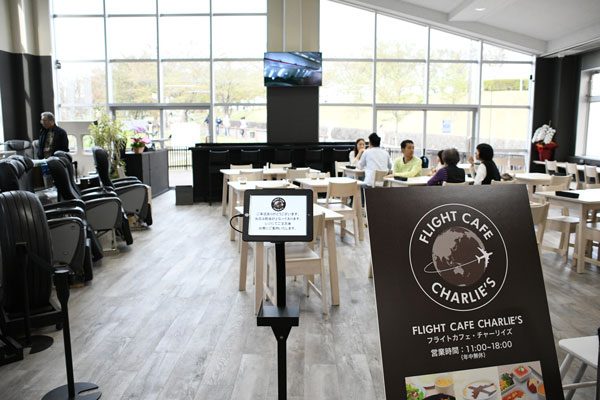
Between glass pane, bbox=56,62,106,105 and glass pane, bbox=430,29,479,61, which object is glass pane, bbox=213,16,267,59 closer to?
glass pane, bbox=56,62,106,105

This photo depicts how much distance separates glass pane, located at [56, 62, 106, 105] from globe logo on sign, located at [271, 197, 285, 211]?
11.5 m

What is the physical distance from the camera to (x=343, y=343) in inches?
135

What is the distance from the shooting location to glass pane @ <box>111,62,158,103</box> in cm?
1242

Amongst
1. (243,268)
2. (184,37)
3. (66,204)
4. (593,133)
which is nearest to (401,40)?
(593,133)

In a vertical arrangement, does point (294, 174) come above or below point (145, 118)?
below

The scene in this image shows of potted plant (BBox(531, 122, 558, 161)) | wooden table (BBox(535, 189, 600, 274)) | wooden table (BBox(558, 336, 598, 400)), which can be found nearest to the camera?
wooden table (BBox(558, 336, 598, 400))

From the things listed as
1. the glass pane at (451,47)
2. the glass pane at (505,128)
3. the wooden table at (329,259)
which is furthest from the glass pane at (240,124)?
the wooden table at (329,259)

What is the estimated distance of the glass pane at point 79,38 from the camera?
40.5 feet

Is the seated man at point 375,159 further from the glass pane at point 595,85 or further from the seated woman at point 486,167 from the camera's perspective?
the glass pane at point 595,85

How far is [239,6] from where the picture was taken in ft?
40.2

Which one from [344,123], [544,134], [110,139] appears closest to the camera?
[110,139]

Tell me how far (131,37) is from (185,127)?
2.44 m

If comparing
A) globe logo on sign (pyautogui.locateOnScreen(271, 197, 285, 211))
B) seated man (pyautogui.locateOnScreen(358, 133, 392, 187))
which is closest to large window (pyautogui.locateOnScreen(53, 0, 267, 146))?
seated man (pyautogui.locateOnScreen(358, 133, 392, 187))

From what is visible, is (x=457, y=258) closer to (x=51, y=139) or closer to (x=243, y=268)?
(x=243, y=268)
